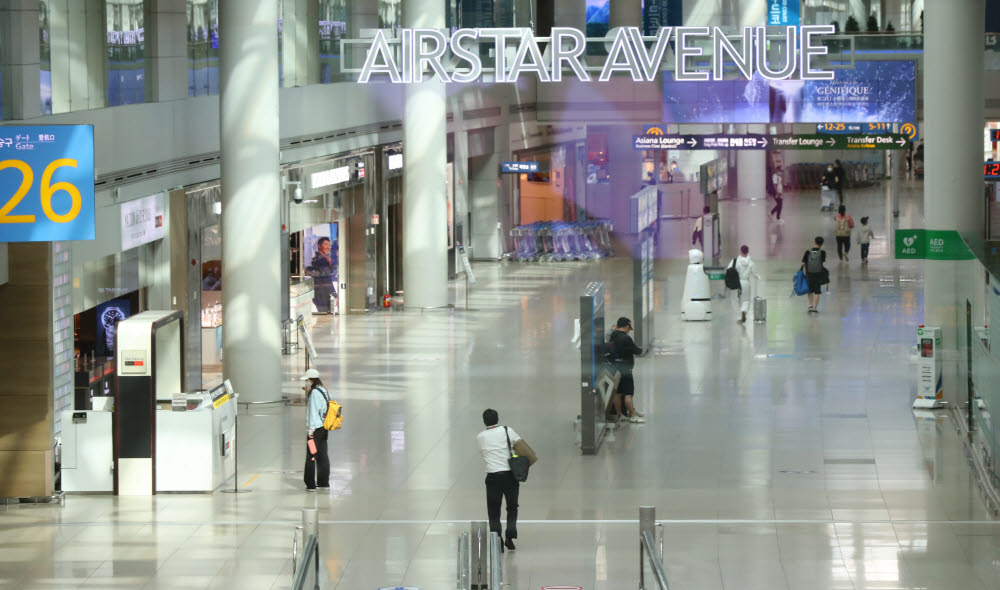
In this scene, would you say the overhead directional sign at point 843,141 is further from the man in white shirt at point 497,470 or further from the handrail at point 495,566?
the handrail at point 495,566

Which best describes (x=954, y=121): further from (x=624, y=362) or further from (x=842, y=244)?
(x=842, y=244)

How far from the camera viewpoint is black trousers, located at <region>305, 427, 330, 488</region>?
49.5 ft

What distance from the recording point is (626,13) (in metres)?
43.7

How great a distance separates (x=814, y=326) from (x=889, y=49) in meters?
10.7

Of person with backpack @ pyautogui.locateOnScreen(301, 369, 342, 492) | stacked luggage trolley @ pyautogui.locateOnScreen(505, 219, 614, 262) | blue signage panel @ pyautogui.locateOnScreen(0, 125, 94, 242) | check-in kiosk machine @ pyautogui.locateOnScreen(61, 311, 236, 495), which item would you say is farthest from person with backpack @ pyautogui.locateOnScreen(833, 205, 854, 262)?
blue signage panel @ pyautogui.locateOnScreen(0, 125, 94, 242)

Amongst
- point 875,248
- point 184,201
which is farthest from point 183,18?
point 875,248

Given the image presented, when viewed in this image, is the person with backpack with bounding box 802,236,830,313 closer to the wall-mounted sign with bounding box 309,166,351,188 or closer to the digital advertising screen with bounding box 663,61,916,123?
the digital advertising screen with bounding box 663,61,916,123

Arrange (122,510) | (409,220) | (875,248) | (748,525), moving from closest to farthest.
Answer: (748,525)
(122,510)
(409,220)
(875,248)

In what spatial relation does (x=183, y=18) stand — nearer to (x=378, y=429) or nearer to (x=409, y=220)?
(x=378, y=429)

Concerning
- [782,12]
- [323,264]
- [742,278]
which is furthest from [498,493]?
[782,12]

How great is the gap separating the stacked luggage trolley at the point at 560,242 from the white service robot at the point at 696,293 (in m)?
13.0

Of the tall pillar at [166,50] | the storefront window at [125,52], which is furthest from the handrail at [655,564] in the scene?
the tall pillar at [166,50]

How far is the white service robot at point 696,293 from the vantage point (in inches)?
1082

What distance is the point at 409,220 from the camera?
30.6m
